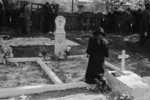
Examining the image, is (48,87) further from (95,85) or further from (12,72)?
(12,72)

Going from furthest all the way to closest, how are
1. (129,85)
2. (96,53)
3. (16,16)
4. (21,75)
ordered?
(16,16) < (21,75) < (96,53) < (129,85)

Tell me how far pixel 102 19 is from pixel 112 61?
510 inches

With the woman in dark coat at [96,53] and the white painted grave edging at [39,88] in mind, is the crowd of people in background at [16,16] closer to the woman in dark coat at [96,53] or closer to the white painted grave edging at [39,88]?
the white painted grave edging at [39,88]

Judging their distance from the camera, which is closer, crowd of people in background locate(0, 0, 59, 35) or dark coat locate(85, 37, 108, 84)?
dark coat locate(85, 37, 108, 84)

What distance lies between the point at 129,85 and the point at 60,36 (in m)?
4.93

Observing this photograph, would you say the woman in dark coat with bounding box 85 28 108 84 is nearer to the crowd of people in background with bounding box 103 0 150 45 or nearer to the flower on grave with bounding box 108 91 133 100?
the flower on grave with bounding box 108 91 133 100

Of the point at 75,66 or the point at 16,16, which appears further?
the point at 16,16

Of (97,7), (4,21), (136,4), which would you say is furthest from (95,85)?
(97,7)

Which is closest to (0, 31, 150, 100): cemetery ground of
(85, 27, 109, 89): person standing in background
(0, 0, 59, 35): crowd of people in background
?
(85, 27, 109, 89): person standing in background

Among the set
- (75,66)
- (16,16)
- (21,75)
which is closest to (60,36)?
(75,66)

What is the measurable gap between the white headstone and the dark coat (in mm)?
3574

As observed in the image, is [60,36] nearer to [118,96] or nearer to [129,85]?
[118,96]

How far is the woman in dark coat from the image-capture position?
20.6ft

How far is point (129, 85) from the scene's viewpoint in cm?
554
